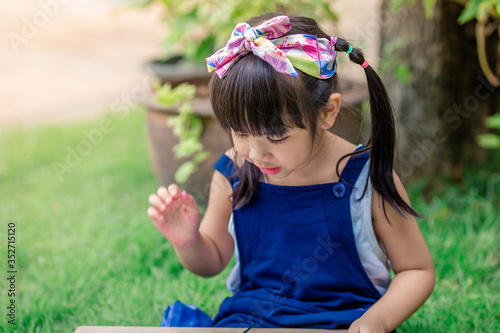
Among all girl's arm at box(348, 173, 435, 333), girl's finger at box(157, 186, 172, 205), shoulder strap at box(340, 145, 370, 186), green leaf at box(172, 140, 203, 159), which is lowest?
girl's arm at box(348, 173, 435, 333)

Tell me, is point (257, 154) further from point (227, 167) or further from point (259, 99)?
point (227, 167)

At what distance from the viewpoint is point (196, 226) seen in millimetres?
1381

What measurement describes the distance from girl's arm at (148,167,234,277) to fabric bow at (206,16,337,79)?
13.6 inches

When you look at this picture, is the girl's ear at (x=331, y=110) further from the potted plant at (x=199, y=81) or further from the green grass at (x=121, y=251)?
the green grass at (x=121, y=251)

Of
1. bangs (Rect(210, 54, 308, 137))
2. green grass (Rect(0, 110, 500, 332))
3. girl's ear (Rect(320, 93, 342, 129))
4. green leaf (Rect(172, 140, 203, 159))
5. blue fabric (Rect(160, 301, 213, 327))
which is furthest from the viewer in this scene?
green leaf (Rect(172, 140, 203, 159))

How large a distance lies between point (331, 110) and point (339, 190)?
21 centimetres

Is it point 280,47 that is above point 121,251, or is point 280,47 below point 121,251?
above

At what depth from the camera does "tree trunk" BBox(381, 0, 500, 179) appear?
2576mm

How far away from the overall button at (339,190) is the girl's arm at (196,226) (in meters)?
0.30

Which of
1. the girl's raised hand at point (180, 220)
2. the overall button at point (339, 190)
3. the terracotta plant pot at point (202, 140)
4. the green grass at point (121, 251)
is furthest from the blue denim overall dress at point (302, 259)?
the terracotta plant pot at point (202, 140)

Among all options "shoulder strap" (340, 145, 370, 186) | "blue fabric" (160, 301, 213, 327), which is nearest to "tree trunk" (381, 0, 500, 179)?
"shoulder strap" (340, 145, 370, 186)

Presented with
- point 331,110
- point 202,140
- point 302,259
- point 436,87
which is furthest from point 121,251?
point 436,87

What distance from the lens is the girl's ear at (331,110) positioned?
49.4 inches

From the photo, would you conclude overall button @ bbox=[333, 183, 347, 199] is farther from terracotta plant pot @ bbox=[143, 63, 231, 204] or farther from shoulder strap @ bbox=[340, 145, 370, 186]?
terracotta plant pot @ bbox=[143, 63, 231, 204]
